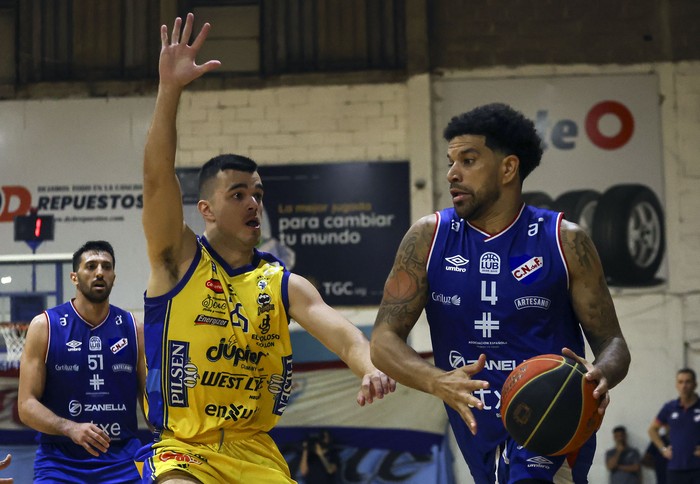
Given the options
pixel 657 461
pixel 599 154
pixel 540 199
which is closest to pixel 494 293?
pixel 657 461

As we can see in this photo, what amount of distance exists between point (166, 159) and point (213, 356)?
89cm

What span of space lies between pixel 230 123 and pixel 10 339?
411cm

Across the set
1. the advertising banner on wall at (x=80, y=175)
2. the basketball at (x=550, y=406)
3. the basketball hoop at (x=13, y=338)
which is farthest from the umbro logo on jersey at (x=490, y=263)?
the advertising banner on wall at (x=80, y=175)

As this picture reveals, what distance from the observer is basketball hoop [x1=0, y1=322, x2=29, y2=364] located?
12.8m

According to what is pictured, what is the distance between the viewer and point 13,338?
12953 millimetres

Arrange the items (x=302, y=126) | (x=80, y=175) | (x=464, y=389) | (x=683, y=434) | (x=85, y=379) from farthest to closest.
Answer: (x=80, y=175) < (x=302, y=126) < (x=683, y=434) < (x=85, y=379) < (x=464, y=389)

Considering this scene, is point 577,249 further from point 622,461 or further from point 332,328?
point 622,461

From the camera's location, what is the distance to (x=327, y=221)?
14.4 m

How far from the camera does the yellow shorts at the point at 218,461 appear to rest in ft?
14.6

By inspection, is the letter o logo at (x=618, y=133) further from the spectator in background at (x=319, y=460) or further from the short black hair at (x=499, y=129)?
the short black hair at (x=499, y=129)

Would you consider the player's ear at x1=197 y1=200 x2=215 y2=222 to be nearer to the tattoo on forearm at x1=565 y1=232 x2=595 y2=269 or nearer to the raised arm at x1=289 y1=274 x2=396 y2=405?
the raised arm at x1=289 y1=274 x2=396 y2=405

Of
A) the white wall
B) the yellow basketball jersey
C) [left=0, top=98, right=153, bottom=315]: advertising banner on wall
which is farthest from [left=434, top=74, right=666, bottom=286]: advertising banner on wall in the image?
the yellow basketball jersey

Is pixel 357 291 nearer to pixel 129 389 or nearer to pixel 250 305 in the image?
pixel 129 389

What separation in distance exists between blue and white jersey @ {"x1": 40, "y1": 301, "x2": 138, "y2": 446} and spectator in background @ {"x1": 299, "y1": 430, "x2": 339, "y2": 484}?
3.42 meters
